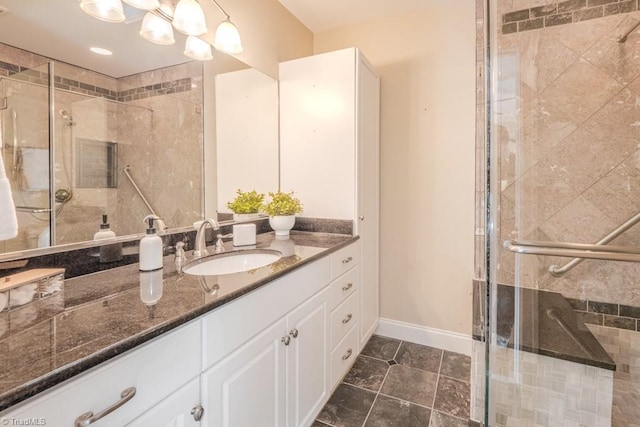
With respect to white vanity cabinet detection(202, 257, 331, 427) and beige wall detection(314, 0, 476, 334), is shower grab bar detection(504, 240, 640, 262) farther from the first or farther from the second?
white vanity cabinet detection(202, 257, 331, 427)

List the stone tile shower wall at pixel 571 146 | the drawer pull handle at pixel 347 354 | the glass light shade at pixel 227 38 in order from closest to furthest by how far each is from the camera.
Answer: the stone tile shower wall at pixel 571 146 → the glass light shade at pixel 227 38 → the drawer pull handle at pixel 347 354

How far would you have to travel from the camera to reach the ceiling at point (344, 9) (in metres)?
2.11

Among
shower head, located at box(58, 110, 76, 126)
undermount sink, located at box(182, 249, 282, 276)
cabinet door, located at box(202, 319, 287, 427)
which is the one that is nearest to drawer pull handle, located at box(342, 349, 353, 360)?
cabinet door, located at box(202, 319, 287, 427)

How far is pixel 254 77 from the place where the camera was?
1.98 meters

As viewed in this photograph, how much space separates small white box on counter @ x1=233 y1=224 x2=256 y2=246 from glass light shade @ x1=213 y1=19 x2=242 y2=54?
966mm

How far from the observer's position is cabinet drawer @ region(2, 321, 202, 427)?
0.52 m

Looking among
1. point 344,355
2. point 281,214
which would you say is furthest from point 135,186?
point 344,355

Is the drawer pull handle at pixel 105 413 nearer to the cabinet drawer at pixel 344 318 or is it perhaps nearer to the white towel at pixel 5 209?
the white towel at pixel 5 209

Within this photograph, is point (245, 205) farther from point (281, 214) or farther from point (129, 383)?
point (129, 383)

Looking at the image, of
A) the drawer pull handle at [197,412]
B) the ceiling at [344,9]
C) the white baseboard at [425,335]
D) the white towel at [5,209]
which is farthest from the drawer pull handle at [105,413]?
the ceiling at [344,9]

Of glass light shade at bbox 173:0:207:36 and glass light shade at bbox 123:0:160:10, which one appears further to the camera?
glass light shade at bbox 173:0:207:36

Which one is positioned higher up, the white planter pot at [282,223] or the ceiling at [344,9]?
the ceiling at [344,9]

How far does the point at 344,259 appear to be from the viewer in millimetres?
1724

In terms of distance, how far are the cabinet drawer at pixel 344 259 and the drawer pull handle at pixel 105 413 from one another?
1.05m
